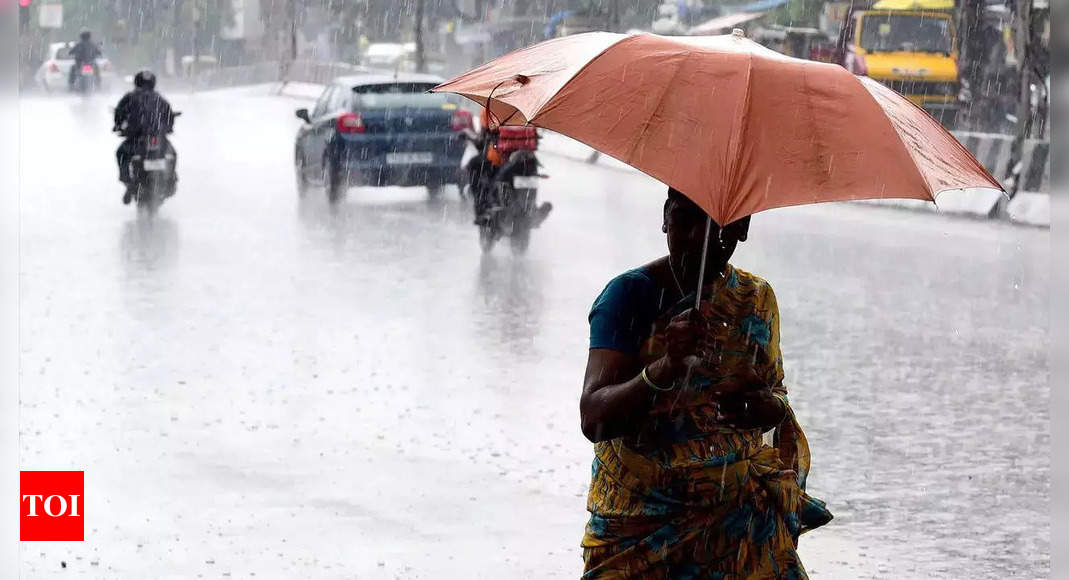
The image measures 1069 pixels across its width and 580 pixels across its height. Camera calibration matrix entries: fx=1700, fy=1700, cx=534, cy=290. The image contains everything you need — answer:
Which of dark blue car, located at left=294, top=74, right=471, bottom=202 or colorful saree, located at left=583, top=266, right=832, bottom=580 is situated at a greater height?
colorful saree, located at left=583, top=266, right=832, bottom=580

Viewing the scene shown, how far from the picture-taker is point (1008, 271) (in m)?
13.9

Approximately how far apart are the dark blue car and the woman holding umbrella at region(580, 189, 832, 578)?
16231mm

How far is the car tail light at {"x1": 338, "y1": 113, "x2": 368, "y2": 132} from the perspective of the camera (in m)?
19.8

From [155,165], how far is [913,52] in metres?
19.9

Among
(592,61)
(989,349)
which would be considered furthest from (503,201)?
(592,61)

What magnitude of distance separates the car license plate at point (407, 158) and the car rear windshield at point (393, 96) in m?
0.61

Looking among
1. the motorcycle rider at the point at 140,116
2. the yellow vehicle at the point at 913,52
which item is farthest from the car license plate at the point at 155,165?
the yellow vehicle at the point at 913,52

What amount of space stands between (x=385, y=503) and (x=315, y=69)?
44115 millimetres

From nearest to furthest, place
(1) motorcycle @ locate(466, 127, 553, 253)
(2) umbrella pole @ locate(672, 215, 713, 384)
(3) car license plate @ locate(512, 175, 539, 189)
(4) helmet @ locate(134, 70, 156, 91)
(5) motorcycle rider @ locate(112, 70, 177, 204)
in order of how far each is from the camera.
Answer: (2) umbrella pole @ locate(672, 215, 713, 384) → (1) motorcycle @ locate(466, 127, 553, 253) → (3) car license plate @ locate(512, 175, 539, 189) → (4) helmet @ locate(134, 70, 156, 91) → (5) motorcycle rider @ locate(112, 70, 177, 204)

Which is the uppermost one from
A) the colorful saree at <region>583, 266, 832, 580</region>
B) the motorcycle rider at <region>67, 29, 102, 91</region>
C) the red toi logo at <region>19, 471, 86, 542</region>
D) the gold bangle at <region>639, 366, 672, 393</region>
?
the gold bangle at <region>639, 366, 672, 393</region>

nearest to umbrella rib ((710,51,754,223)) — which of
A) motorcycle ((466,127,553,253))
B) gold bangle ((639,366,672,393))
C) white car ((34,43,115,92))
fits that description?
gold bangle ((639,366,672,393))

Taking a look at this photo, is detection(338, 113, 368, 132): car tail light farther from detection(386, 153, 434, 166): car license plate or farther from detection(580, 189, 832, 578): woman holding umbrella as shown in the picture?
detection(580, 189, 832, 578): woman holding umbrella

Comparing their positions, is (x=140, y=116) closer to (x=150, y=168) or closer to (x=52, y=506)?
(x=150, y=168)

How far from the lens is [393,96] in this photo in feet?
65.5
